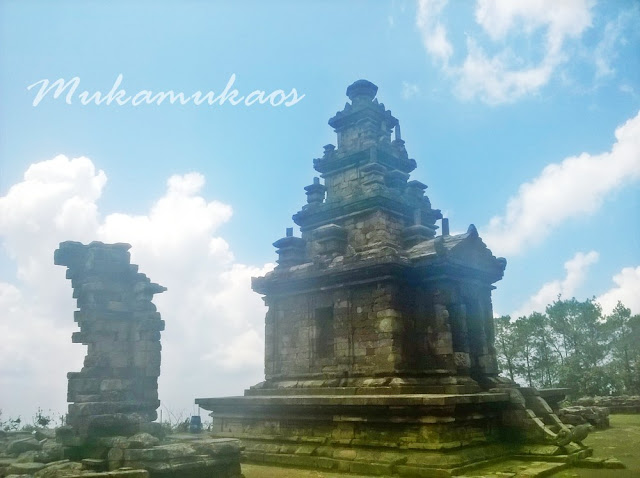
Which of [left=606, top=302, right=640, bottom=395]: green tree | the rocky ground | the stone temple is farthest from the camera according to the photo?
[left=606, top=302, right=640, bottom=395]: green tree

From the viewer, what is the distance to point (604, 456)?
12039 millimetres

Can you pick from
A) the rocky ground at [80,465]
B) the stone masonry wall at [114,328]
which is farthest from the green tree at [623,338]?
the stone masonry wall at [114,328]

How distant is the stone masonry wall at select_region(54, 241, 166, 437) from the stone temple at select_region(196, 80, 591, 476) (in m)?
3.45

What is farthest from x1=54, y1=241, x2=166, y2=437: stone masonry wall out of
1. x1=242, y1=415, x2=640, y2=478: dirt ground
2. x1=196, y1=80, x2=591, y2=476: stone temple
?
x1=196, y1=80, x2=591, y2=476: stone temple

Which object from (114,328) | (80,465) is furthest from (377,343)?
(80,465)

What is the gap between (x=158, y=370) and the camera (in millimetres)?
11070

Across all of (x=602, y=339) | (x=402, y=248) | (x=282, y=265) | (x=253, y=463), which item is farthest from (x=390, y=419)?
(x=602, y=339)

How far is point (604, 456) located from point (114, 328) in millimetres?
11095

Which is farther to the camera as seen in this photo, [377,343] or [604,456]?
[377,343]

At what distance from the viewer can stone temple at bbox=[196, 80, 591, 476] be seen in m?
11.1

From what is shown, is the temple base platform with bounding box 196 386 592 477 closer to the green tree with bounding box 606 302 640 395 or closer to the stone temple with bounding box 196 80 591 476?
the stone temple with bounding box 196 80 591 476

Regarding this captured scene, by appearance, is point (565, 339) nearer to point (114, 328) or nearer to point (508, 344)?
point (508, 344)

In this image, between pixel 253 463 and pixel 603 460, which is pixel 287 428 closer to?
pixel 253 463

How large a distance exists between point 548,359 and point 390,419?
31.6 m
